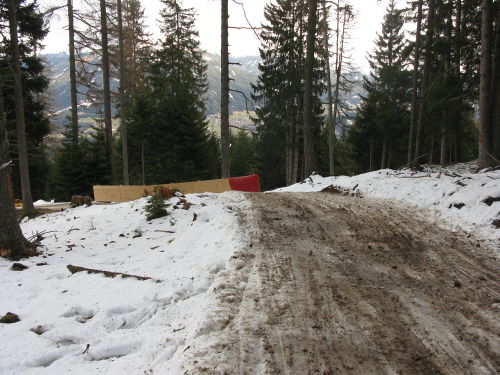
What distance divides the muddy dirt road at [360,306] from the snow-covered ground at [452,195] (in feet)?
2.54

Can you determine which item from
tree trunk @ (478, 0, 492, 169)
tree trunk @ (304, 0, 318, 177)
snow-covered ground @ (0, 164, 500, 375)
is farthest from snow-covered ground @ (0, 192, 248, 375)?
tree trunk @ (304, 0, 318, 177)

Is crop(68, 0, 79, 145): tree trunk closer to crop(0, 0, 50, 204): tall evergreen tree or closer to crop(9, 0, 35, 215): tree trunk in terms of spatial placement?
crop(0, 0, 50, 204): tall evergreen tree

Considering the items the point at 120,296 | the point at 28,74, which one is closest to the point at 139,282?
the point at 120,296

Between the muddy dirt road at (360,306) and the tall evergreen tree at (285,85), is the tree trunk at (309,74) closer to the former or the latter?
the tall evergreen tree at (285,85)

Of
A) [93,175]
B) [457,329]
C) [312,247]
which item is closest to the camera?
[457,329]

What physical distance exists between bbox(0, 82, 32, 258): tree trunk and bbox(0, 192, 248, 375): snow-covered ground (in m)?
0.40

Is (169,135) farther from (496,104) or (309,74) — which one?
(496,104)

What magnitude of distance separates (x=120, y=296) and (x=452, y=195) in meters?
7.23

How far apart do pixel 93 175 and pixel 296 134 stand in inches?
614

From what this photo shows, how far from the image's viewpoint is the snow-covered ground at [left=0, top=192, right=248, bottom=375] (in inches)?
107

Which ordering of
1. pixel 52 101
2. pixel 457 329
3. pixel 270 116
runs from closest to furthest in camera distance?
pixel 457 329
pixel 270 116
pixel 52 101

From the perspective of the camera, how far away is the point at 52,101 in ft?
100

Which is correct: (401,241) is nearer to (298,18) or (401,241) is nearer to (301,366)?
(301,366)

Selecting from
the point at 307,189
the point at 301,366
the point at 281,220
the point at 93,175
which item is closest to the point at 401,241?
the point at 281,220
